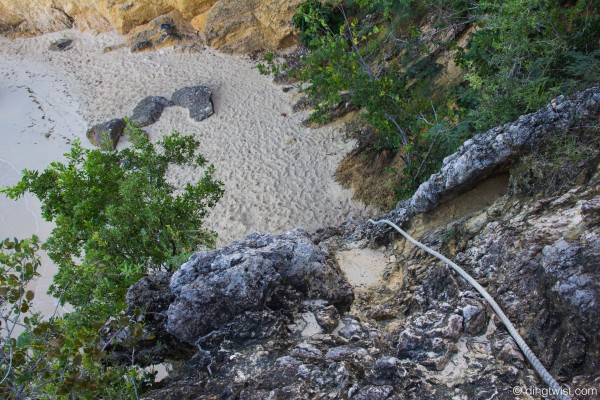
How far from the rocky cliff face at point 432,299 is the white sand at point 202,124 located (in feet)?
13.3

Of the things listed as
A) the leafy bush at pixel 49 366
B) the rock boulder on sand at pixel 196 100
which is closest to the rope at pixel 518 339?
the leafy bush at pixel 49 366

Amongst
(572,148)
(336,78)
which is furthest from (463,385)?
(336,78)

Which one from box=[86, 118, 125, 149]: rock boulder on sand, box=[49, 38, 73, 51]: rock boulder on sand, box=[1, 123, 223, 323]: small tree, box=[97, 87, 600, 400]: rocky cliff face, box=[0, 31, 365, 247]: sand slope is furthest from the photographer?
box=[49, 38, 73, 51]: rock boulder on sand

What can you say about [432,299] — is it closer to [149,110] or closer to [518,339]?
[518,339]

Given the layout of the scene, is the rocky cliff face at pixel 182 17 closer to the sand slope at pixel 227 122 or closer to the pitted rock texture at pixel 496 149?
the sand slope at pixel 227 122

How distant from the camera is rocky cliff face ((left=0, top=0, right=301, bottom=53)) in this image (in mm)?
13383

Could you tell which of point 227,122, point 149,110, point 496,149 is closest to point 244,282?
point 496,149

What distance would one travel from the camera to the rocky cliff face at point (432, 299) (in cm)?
288

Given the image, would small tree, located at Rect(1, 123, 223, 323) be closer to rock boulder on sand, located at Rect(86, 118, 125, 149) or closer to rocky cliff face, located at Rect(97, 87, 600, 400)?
rocky cliff face, located at Rect(97, 87, 600, 400)

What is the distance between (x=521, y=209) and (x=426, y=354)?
66.7 inches

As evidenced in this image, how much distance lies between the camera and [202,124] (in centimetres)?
1178

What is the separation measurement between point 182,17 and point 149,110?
4.01m

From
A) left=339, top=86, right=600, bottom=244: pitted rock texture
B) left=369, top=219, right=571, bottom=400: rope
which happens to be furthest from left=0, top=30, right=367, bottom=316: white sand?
left=369, top=219, right=571, bottom=400: rope

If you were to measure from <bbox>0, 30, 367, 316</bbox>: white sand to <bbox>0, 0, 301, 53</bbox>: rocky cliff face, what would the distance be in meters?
0.46
